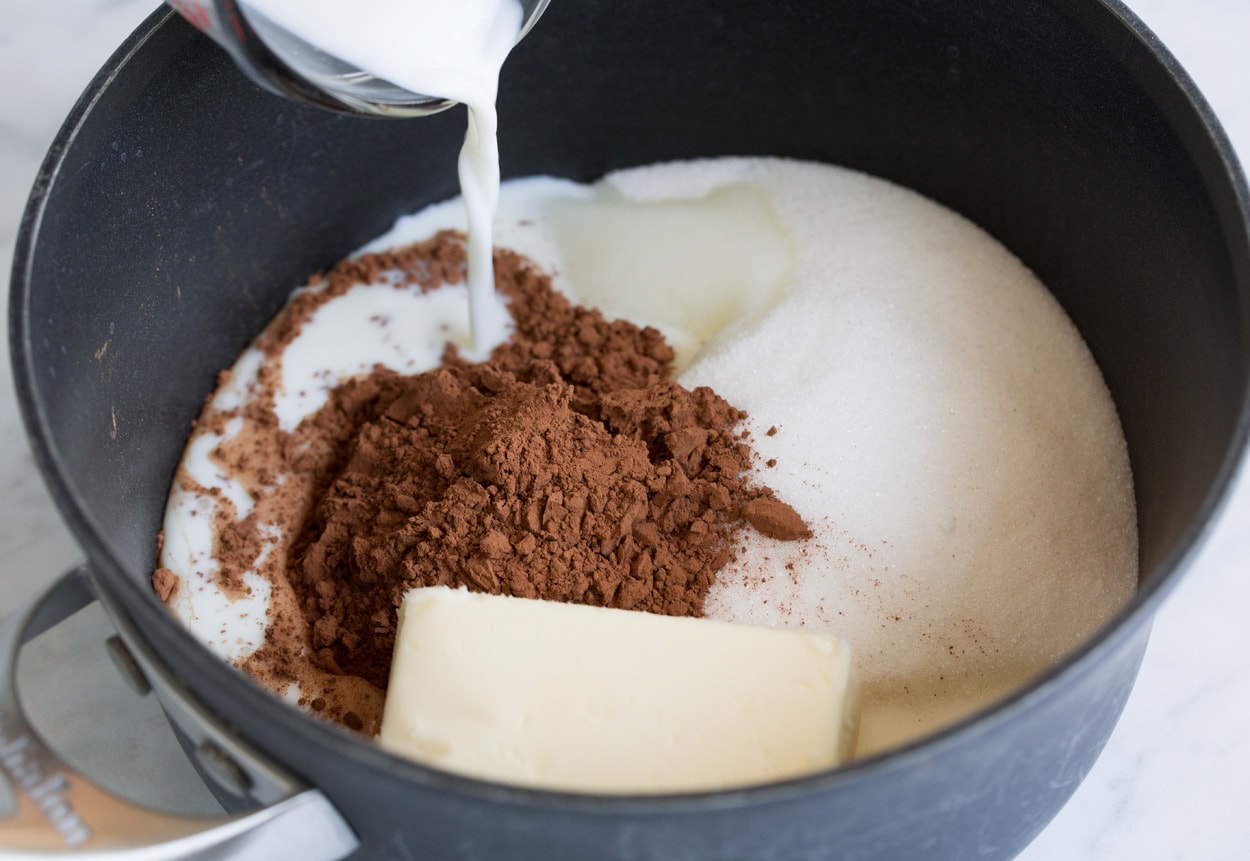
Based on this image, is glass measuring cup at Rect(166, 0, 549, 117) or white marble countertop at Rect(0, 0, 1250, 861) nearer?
glass measuring cup at Rect(166, 0, 549, 117)

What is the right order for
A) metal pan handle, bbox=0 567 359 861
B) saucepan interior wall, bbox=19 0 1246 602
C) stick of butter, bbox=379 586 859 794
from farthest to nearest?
saucepan interior wall, bbox=19 0 1246 602 → stick of butter, bbox=379 586 859 794 → metal pan handle, bbox=0 567 359 861

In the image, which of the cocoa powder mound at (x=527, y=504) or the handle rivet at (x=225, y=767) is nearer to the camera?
the handle rivet at (x=225, y=767)

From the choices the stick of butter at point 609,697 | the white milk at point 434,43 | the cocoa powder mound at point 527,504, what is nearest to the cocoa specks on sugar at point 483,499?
the cocoa powder mound at point 527,504

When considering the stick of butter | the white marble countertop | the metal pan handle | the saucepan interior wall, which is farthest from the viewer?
the white marble countertop

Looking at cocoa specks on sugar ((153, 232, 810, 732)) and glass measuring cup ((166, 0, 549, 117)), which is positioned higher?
glass measuring cup ((166, 0, 549, 117))

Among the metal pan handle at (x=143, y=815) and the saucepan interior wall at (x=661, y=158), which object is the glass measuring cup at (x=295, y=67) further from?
the metal pan handle at (x=143, y=815)

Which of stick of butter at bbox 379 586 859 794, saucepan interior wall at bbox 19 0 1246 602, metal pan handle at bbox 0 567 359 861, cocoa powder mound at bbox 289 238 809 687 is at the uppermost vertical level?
saucepan interior wall at bbox 19 0 1246 602

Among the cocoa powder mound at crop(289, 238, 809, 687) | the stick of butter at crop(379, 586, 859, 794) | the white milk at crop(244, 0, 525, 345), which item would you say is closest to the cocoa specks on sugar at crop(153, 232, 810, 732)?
the cocoa powder mound at crop(289, 238, 809, 687)

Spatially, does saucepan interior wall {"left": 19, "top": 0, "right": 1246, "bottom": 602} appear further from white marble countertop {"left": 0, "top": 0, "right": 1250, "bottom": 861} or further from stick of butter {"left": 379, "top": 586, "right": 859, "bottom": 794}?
stick of butter {"left": 379, "top": 586, "right": 859, "bottom": 794}

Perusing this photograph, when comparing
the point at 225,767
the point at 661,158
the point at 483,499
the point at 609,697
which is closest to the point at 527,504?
the point at 483,499
